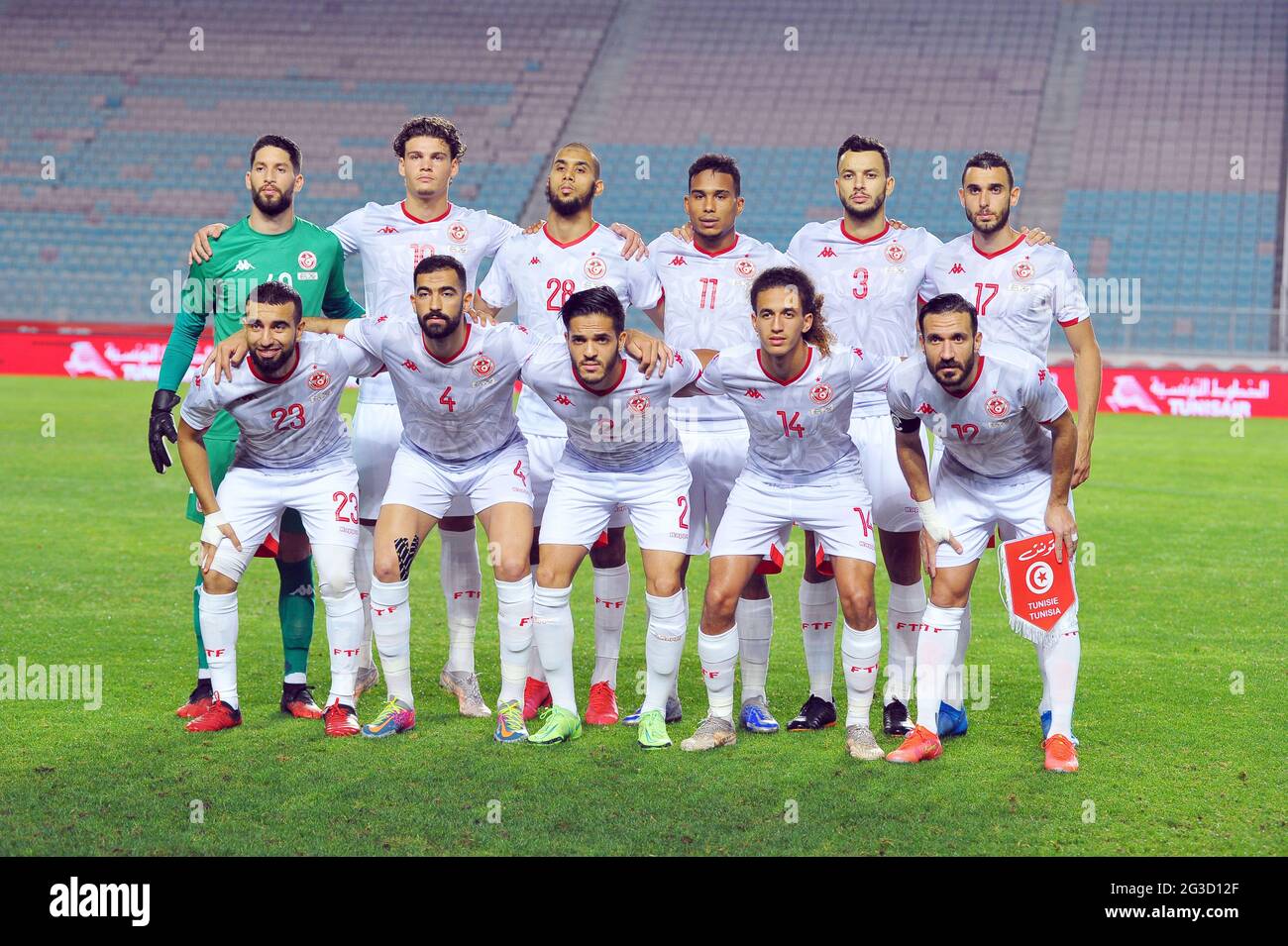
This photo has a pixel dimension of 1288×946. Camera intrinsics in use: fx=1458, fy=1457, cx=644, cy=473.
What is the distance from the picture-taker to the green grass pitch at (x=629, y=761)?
4.74m

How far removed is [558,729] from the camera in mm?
5824

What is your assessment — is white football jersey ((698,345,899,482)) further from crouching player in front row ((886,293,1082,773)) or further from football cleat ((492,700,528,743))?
football cleat ((492,700,528,743))

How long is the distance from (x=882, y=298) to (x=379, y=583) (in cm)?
244

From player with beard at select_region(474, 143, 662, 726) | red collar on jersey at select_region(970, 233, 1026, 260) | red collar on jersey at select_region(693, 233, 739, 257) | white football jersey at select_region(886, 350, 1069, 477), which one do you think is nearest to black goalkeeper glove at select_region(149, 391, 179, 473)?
player with beard at select_region(474, 143, 662, 726)

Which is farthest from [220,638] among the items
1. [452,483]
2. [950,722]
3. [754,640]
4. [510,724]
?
[950,722]

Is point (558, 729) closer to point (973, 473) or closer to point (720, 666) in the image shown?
point (720, 666)

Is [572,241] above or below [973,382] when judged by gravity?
above

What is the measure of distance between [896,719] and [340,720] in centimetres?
229

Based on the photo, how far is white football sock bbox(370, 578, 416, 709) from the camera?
5.91 metres

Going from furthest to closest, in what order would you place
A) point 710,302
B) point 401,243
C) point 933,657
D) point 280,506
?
point 401,243, point 710,302, point 280,506, point 933,657

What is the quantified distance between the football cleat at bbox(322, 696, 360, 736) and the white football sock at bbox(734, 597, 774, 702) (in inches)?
64.1

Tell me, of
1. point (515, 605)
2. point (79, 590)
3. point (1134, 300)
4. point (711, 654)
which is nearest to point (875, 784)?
point (711, 654)

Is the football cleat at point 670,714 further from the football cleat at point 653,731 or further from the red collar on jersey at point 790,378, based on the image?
the red collar on jersey at point 790,378

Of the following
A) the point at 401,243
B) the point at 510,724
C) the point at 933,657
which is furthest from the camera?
the point at 401,243
